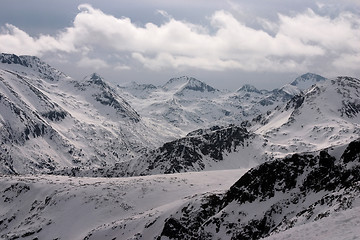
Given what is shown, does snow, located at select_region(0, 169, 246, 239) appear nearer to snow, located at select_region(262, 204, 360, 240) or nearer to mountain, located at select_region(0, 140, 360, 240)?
mountain, located at select_region(0, 140, 360, 240)

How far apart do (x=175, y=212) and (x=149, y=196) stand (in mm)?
35132

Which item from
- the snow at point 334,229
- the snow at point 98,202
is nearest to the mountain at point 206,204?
the snow at point 334,229

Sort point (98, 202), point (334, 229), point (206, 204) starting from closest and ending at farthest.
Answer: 1. point (334, 229)
2. point (206, 204)
3. point (98, 202)

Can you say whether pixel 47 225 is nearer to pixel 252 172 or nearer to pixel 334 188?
pixel 252 172

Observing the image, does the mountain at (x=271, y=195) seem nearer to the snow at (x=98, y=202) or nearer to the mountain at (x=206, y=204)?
the mountain at (x=206, y=204)

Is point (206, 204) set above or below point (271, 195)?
below

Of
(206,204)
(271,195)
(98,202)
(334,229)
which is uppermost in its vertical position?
(334,229)

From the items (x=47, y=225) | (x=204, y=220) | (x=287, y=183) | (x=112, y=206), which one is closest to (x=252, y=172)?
(x=287, y=183)

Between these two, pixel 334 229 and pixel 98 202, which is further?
pixel 98 202

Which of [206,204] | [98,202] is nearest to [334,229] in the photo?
[206,204]

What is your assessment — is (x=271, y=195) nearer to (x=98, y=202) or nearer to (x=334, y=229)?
(x=334, y=229)

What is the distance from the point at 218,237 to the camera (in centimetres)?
7138

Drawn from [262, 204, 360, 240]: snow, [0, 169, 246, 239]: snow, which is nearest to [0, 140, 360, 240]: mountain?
[262, 204, 360, 240]: snow

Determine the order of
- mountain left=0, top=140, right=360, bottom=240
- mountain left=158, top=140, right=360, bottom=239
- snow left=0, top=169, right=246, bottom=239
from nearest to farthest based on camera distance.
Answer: mountain left=0, top=140, right=360, bottom=240 < mountain left=158, top=140, right=360, bottom=239 < snow left=0, top=169, right=246, bottom=239
